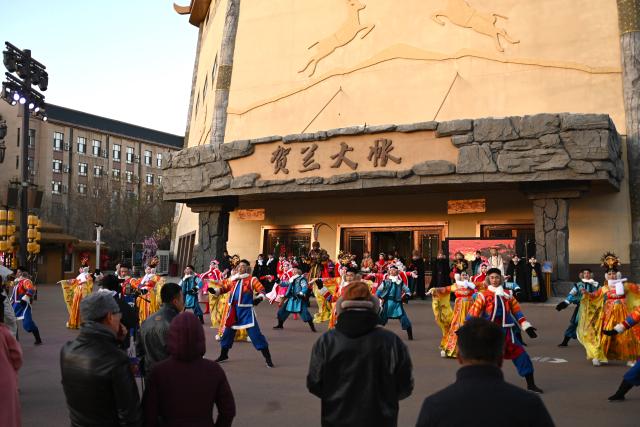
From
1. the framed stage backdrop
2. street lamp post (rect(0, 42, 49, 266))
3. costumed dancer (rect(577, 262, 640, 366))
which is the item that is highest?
street lamp post (rect(0, 42, 49, 266))

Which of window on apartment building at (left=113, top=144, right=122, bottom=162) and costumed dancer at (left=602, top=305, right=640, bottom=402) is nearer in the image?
costumed dancer at (left=602, top=305, right=640, bottom=402)

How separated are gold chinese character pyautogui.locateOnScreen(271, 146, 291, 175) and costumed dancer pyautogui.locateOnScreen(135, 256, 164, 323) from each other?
345 inches

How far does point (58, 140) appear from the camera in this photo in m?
60.5

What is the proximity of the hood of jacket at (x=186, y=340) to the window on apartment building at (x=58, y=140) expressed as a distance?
203 ft

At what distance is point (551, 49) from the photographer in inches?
845

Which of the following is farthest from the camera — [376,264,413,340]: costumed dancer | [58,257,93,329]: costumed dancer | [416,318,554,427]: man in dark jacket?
[58,257,93,329]: costumed dancer

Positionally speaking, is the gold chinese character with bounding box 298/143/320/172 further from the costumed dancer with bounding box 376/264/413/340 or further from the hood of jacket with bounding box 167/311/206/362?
the hood of jacket with bounding box 167/311/206/362

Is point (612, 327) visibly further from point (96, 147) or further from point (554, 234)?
point (96, 147)

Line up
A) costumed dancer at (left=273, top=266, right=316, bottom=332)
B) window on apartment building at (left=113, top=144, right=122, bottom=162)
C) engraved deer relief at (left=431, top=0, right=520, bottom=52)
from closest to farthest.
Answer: costumed dancer at (left=273, top=266, right=316, bottom=332) → engraved deer relief at (left=431, top=0, right=520, bottom=52) → window on apartment building at (left=113, top=144, right=122, bottom=162)

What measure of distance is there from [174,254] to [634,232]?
2750 centimetres

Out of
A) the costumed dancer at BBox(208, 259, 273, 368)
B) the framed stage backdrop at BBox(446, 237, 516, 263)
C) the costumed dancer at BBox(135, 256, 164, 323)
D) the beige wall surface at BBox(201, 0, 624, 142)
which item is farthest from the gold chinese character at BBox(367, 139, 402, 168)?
the costumed dancer at BBox(208, 259, 273, 368)

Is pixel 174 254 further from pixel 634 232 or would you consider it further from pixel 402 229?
pixel 634 232

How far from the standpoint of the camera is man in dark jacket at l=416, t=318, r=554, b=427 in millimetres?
2631

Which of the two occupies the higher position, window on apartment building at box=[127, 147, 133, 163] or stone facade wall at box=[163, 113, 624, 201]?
window on apartment building at box=[127, 147, 133, 163]
